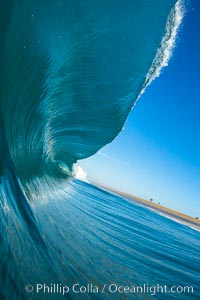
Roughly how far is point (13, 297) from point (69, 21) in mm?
4760

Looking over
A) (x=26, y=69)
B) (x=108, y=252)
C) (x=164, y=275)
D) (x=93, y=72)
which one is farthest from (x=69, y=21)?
(x=164, y=275)

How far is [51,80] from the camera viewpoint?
6.55 metres

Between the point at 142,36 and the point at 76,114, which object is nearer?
the point at 142,36

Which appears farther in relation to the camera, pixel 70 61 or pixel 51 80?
pixel 51 80

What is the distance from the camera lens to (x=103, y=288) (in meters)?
3.73

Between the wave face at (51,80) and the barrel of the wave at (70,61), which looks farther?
the barrel of the wave at (70,61)

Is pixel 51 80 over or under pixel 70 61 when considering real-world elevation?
under

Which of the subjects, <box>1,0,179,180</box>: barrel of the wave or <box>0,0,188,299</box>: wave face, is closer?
<box>0,0,188,299</box>: wave face

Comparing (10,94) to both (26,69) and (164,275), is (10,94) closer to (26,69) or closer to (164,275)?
(26,69)

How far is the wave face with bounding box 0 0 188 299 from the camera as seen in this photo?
12.1 ft

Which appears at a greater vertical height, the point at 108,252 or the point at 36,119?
the point at 36,119

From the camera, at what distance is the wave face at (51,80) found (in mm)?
3689

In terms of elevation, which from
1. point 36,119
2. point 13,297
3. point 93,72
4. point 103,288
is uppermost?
point 93,72

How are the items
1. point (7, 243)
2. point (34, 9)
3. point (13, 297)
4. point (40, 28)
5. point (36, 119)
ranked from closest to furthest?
1. point (13, 297)
2. point (7, 243)
3. point (34, 9)
4. point (40, 28)
5. point (36, 119)
